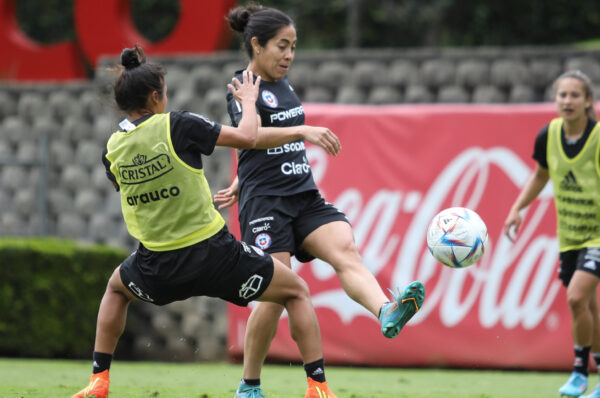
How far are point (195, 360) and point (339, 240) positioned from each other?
5.87 meters

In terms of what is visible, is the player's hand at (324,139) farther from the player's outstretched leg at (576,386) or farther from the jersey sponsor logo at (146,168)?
the player's outstretched leg at (576,386)

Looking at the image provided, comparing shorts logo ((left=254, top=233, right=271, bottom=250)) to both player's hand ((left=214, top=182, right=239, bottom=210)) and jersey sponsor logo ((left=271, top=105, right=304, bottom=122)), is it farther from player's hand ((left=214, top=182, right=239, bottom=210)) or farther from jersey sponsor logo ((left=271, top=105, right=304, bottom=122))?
jersey sponsor logo ((left=271, top=105, right=304, bottom=122))

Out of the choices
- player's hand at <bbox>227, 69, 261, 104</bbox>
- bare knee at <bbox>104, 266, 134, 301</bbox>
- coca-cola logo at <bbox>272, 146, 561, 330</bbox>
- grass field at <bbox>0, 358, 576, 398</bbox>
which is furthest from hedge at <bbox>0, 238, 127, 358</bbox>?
player's hand at <bbox>227, 69, 261, 104</bbox>

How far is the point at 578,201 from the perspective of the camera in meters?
6.91

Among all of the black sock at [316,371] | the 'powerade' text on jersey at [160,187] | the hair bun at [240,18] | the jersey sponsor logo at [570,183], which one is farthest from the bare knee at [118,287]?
the jersey sponsor logo at [570,183]

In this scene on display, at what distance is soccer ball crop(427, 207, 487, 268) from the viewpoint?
571cm

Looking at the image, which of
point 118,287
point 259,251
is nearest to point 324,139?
point 259,251

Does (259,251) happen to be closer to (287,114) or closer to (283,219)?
(283,219)

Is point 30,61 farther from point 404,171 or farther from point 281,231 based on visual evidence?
point 281,231

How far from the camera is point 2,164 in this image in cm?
1205

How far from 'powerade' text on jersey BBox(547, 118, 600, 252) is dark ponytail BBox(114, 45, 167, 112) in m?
3.20

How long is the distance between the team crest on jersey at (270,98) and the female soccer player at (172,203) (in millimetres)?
437

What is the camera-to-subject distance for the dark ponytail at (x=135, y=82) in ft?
17.0

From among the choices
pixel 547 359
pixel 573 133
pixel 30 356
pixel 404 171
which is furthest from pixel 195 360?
pixel 573 133
